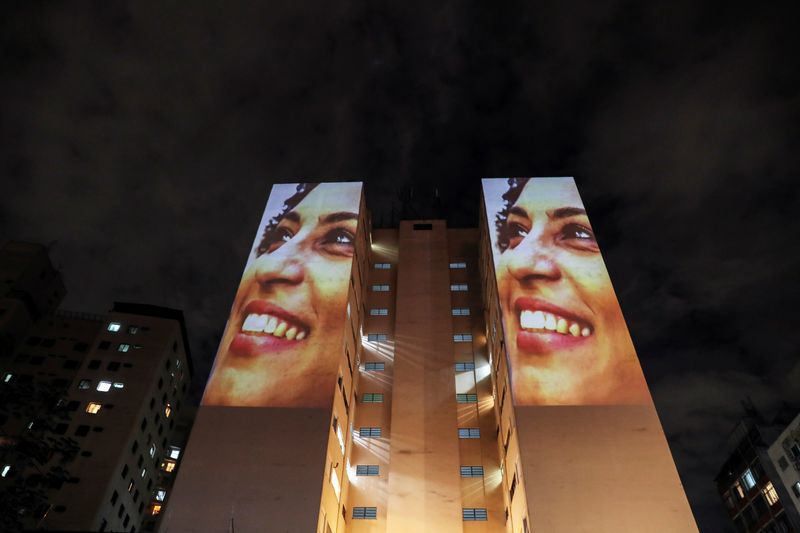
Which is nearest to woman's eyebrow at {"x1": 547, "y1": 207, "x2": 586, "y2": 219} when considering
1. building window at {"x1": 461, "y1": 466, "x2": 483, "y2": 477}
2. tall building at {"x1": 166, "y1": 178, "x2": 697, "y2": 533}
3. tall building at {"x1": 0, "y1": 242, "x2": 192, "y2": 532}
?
tall building at {"x1": 166, "y1": 178, "x2": 697, "y2": 533}

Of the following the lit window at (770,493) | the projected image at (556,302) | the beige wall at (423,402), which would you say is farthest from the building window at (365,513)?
the lit window at (770,493)

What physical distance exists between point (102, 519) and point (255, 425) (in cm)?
2686

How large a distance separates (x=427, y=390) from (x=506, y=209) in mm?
16006

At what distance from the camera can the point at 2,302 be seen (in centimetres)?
6225

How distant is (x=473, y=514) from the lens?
34.4 meters

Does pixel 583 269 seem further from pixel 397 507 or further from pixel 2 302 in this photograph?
pixel 2 302

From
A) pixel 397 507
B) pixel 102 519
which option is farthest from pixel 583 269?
pixel 102 519

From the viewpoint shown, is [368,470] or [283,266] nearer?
[368,470]

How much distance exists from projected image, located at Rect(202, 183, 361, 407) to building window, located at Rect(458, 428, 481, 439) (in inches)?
395

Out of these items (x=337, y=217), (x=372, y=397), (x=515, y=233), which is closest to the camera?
(x=372, y=397)

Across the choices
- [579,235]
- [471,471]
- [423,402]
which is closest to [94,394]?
[423,402]

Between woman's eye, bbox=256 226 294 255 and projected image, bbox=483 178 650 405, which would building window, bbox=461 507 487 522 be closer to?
projected image, bbox=483 178 650 405

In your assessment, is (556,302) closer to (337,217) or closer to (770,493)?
(337,217)

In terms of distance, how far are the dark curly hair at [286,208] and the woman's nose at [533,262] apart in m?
18.4
